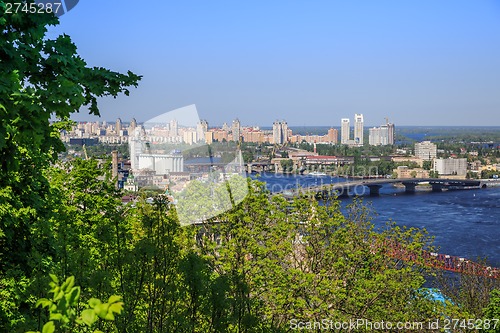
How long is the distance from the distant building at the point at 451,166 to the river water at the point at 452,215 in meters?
9.17

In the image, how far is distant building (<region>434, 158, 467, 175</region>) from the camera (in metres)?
51.0

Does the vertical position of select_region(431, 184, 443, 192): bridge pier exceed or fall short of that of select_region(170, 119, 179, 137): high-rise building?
it falls short

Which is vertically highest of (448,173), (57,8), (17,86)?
(57,8)

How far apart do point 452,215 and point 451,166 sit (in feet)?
89.7

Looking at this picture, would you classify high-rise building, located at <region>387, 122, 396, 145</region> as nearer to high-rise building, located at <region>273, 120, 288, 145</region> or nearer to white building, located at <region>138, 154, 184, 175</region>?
high-rise building, located at <region>273, 120, 288, 145</region>

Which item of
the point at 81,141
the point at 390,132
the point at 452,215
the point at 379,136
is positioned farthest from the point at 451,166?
the point at 379,136

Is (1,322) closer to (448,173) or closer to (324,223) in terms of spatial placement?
(324,223)

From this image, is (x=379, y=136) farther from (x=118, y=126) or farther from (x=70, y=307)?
(x=70, y=307)

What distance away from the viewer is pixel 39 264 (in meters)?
2.93

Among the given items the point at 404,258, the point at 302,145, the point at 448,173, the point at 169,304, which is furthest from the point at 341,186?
the point at 302,145

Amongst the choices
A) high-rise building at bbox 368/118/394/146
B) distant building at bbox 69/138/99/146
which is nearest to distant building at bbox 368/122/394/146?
high-rise building at bbox 368/118/394/146

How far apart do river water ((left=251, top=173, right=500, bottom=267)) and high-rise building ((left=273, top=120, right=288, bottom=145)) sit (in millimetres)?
25724

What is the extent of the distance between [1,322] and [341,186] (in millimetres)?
30858

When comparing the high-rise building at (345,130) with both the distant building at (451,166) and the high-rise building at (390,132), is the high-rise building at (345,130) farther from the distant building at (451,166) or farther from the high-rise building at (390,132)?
the distant building at (451,166)
